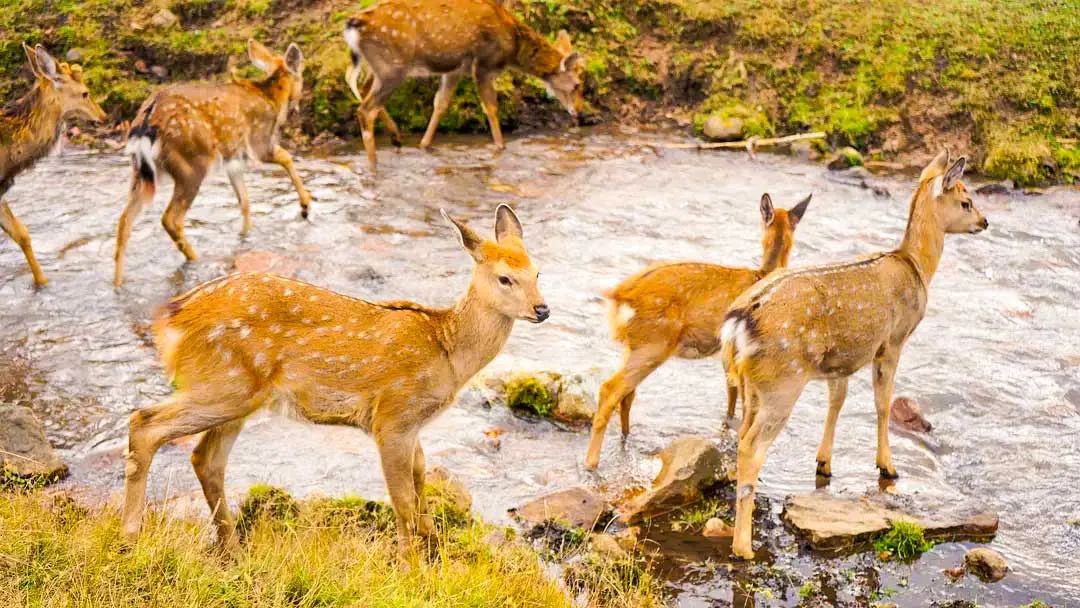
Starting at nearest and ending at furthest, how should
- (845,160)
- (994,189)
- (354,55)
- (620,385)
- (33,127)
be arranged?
(620,385) < (33,127) < (994,189) < (845,160) < (354,55)

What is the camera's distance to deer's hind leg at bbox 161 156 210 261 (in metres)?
10.5

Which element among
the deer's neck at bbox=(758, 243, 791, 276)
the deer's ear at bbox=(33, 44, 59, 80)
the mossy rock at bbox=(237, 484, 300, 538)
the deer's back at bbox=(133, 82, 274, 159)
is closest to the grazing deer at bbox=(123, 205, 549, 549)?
the mossy rock at bbox=(237, 484, 300, 538)

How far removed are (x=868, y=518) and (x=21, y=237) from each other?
7.11m

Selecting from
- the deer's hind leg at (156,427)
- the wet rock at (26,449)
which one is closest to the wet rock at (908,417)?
the deer's hind leg at (156,427)

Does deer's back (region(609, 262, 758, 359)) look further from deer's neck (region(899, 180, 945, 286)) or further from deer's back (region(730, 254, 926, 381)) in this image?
deer's neck (region(899, 180, 945, 286))

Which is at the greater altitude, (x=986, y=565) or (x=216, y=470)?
(x=216, y=470)

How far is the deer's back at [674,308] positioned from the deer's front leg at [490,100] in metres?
6.60

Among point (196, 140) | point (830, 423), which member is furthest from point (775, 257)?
point (196, 140)

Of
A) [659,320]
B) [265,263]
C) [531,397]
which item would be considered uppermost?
[659,320]

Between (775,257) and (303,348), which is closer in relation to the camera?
(303,348)

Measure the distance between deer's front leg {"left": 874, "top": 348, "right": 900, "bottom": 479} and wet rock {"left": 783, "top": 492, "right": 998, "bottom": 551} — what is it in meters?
0.49

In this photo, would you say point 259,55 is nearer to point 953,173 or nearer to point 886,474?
point 953,173

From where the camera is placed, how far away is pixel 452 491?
6930 mm

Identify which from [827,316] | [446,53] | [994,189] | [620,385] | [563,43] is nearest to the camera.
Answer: [827,316]
